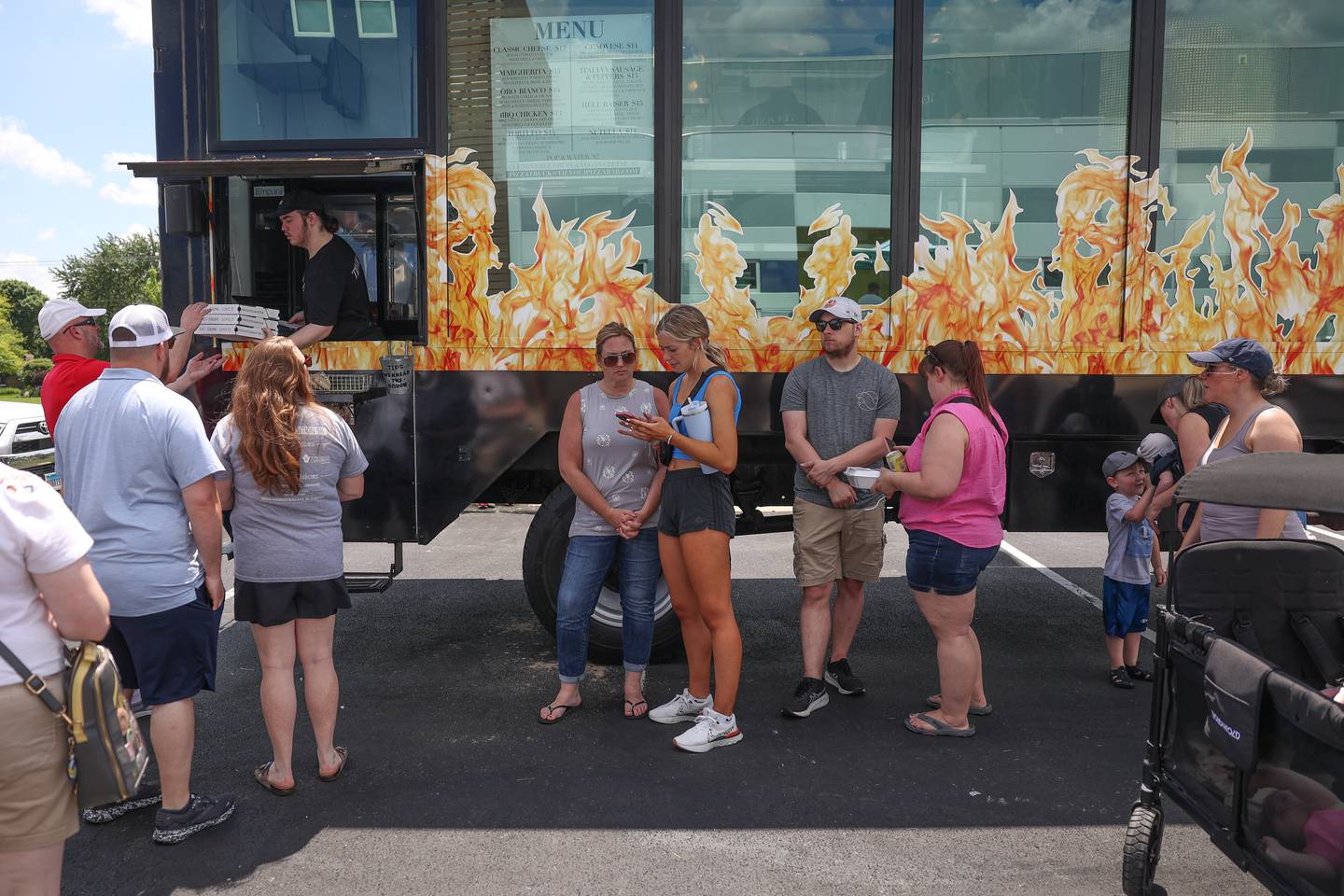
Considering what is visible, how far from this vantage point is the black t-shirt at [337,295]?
439 cm

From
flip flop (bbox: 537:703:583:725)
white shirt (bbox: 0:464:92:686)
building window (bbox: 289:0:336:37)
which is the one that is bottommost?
flip flop (bbox: 537:703:583:725)

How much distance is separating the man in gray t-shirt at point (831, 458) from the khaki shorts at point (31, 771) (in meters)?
2.85

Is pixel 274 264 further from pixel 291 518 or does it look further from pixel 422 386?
pixel 291 518

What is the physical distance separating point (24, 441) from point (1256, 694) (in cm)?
1315

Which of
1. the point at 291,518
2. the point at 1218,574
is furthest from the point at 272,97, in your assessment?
the point at 1218,574

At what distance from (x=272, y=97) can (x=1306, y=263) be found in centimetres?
490

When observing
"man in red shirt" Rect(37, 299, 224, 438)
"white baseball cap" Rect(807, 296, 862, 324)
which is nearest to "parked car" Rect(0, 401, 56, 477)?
"man in red shirt" Rect(37, 299, 224, 438)

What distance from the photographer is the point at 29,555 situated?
1.97 m

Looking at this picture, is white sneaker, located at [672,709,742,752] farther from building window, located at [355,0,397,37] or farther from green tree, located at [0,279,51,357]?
green tree, located at [0,279,51,357]

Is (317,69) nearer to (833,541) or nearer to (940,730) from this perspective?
(833,541)

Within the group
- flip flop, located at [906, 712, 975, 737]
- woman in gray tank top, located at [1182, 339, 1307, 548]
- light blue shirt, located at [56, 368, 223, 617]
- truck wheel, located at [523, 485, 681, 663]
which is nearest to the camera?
light blue shirt, located at [56, 368, 223, 617]

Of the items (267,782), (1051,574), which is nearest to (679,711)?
(267,782)

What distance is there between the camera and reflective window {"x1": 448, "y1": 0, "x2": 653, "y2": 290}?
4387mm

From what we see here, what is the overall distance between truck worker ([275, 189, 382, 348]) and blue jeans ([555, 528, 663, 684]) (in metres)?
1.50
